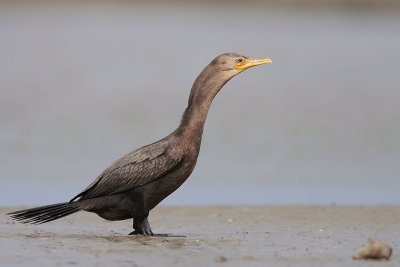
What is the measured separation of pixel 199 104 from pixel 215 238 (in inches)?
53.1

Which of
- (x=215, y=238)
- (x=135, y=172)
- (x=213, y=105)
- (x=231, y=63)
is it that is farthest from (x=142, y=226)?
(x=213, y=105)

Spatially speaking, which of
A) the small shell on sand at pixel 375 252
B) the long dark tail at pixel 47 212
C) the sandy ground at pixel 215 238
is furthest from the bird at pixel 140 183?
the small shell on sand at pixel 375 252

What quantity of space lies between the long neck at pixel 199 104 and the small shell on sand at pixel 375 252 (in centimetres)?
232

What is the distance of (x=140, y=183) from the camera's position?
34.5 feet

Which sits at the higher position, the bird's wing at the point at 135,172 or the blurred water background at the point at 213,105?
the blurred water background at the point at 213,105

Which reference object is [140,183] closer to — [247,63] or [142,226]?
[142,226]

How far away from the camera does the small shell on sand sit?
9.04 metres

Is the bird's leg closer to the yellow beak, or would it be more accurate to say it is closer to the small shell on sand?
the yellow beak

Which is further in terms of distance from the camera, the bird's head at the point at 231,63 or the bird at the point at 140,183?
the bird's head at the point at 231,63

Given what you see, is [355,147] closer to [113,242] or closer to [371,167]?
[371,167]

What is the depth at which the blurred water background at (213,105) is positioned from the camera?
1541cm

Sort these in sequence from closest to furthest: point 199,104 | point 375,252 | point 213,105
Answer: point 375,252 → point 199,104 → point 213,105

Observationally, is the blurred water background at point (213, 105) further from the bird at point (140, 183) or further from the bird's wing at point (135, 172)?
the bird's wing at point (135, 172)

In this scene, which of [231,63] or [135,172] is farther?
[231,63]
